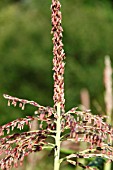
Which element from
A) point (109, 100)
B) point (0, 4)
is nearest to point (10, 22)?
point (0, 4)

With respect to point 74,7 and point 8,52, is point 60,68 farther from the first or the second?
point 74,7

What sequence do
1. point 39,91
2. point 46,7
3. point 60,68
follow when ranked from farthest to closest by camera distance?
point 46,7 < point 39,91 < point 60,68

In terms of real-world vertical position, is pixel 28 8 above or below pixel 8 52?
above

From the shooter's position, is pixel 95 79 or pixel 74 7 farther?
pixel 74 7

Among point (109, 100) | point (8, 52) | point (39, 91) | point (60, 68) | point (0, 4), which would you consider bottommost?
point (60, 68)

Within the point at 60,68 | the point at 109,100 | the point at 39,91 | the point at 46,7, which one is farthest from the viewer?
the point at 46,7
